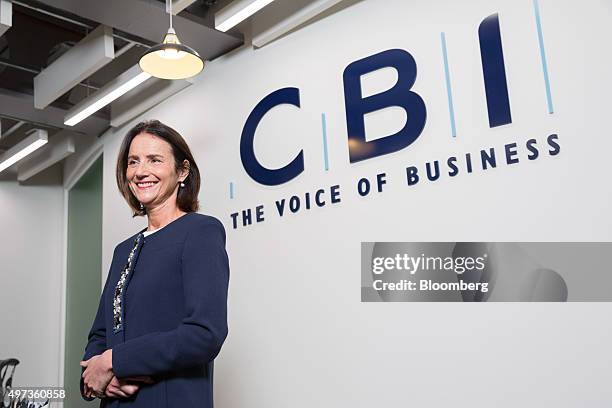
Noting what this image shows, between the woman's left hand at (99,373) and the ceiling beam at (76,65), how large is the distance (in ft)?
10.7

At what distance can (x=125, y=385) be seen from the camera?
1348 mm

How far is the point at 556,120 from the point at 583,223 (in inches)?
18.2

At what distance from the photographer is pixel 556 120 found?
261 centimetres

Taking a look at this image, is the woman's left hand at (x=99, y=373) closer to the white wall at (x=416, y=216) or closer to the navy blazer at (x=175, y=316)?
the navy blazer at (x=175, y=316)

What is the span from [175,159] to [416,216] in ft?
5.45

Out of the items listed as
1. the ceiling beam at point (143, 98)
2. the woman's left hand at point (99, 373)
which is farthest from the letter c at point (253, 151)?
the woman's left hand at point (99, 373)

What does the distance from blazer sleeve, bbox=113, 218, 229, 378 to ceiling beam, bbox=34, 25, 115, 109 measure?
3.24 meters

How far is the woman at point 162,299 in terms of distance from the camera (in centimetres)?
132

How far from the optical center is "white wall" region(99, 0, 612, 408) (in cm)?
252

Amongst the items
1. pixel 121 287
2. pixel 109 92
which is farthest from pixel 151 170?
pixel 109 92

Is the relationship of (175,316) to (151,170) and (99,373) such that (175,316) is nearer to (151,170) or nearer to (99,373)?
(99,373)

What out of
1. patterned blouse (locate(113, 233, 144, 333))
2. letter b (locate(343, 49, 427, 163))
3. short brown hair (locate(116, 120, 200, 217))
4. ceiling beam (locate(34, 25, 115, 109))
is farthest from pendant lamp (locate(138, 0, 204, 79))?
patterned blouse (locate(113, 233, 144, 333))

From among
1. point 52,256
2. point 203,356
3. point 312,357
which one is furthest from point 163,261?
point 52,256

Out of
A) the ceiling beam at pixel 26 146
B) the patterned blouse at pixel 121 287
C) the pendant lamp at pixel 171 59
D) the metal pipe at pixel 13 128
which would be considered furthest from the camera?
the metal pipe at pixel 13 128
